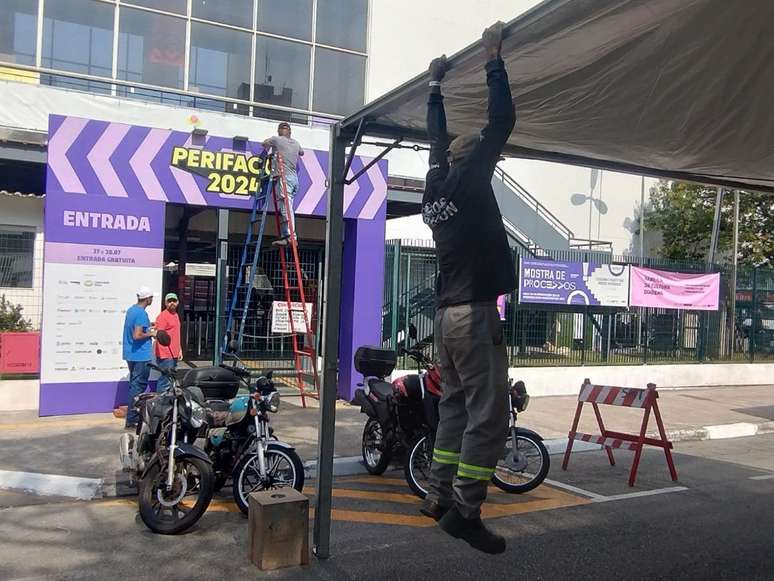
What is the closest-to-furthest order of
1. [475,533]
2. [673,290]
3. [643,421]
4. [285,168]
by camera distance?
[475,533], [643,421], [285,168], [673,290]

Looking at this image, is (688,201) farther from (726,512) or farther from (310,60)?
(726,512)

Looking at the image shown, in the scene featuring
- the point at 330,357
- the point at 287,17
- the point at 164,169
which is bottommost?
the point at 330,357

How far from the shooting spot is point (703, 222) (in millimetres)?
24984

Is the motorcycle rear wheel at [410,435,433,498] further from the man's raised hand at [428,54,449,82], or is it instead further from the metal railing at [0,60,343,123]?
the metal railing at [0,60,343,123]

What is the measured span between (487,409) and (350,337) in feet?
29.7

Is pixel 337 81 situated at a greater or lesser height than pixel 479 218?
greater

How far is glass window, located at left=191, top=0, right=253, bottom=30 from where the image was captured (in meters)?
17.7

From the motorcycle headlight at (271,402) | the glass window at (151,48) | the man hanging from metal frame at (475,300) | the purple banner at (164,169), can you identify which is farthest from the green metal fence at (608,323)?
the man hanging from metal frame at (475,300)

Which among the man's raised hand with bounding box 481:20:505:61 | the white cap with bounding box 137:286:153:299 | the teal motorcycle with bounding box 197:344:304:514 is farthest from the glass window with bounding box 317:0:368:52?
the man's raised hand with bounding box 481:20:505:61

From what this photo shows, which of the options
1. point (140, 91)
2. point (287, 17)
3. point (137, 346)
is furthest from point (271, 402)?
point (287, 17)

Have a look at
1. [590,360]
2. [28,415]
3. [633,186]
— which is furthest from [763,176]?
[633,186]

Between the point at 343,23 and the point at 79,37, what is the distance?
22.4 ft

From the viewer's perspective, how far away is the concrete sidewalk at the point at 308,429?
7.62 m

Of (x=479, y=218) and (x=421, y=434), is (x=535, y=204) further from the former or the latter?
(x=479, y=218)
